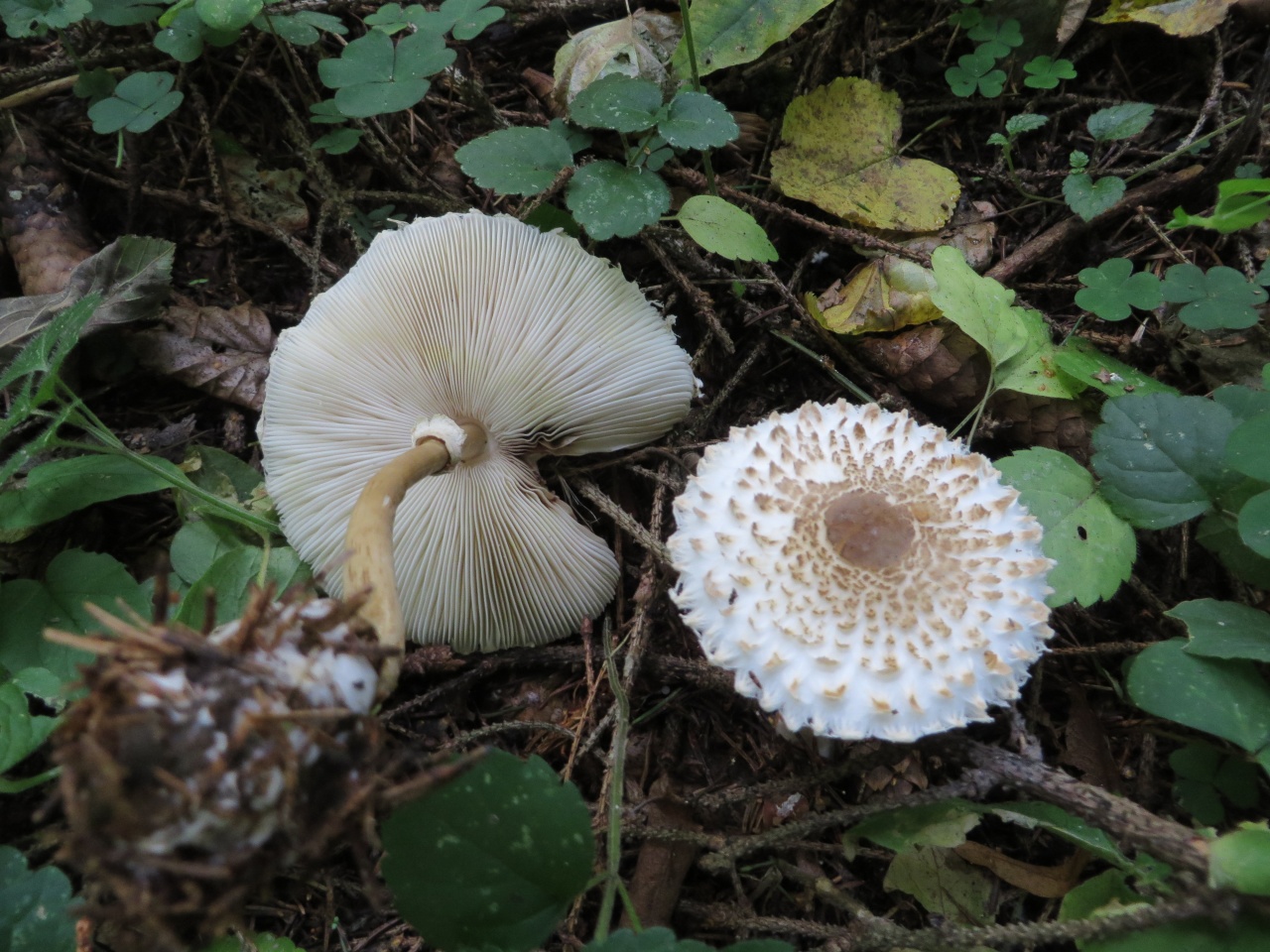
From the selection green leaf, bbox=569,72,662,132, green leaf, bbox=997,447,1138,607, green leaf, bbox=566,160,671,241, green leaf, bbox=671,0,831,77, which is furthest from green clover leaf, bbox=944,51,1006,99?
green leaf, bbox=997,447,1138,607

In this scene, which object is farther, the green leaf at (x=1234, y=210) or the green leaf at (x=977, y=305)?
the green leaf at (x=977, y=305)

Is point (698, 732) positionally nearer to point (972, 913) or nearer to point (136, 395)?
point (972, 913)

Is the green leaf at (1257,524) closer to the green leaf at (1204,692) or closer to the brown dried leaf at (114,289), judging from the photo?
the green leaf at (1204,692)

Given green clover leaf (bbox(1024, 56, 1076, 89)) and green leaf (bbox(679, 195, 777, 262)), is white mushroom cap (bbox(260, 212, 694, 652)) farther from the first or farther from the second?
green clover leaf (bbox(1024, 56, 1076, 89))


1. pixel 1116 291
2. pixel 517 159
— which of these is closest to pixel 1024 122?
pixel 1116 291

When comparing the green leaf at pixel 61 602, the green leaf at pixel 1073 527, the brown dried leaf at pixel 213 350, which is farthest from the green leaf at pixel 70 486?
the green leaf at pixel 1073 527

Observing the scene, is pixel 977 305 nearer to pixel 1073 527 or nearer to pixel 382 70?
pixel 1073 527

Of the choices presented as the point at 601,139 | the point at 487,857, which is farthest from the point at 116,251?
the point at 487,857
